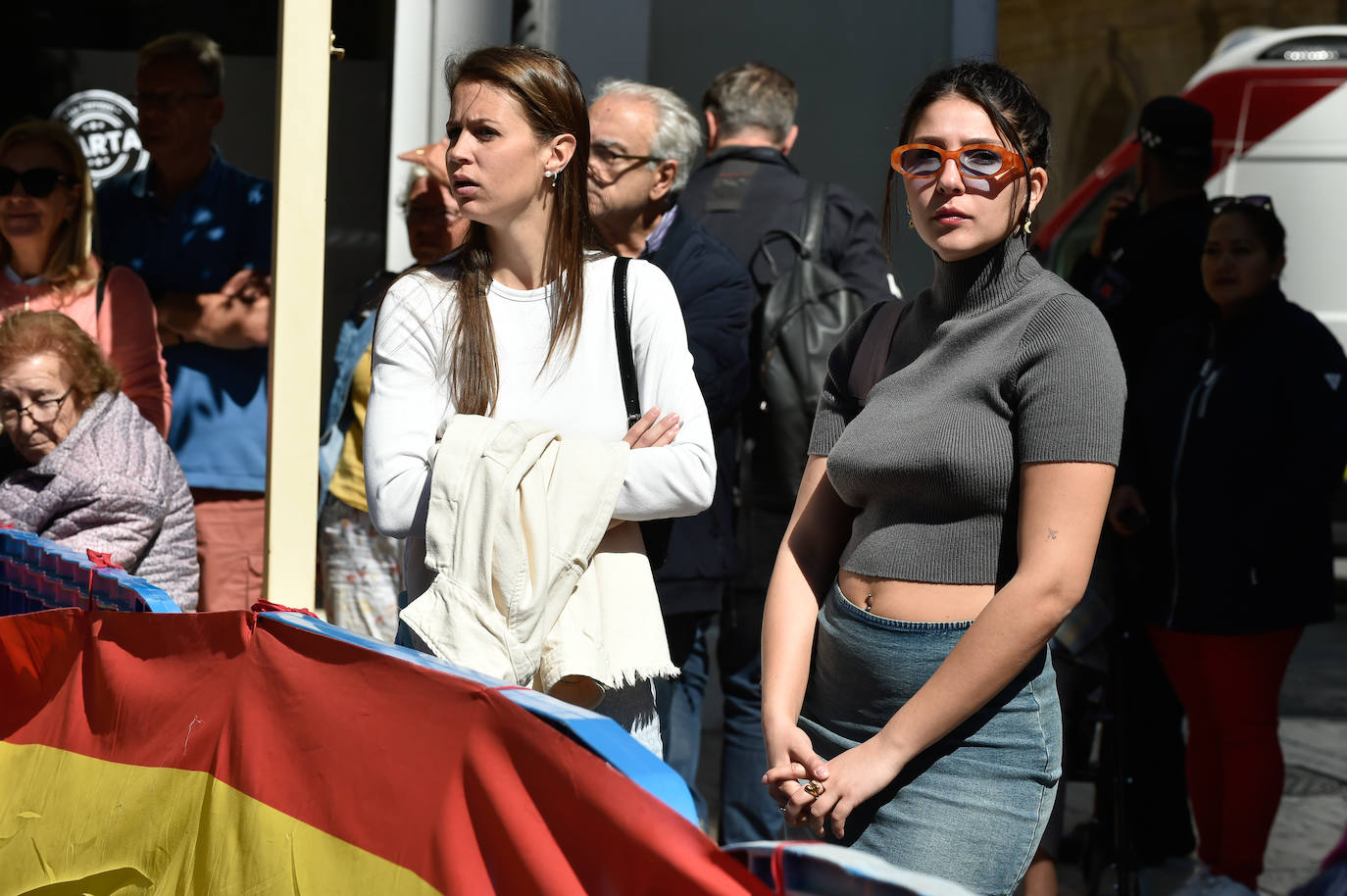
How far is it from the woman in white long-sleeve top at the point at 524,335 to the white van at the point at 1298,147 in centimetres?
712

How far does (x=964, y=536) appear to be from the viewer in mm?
2258

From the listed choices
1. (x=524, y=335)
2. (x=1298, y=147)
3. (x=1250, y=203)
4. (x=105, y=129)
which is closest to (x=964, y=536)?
(x=524, y=335)

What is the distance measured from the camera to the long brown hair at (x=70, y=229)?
4359mm

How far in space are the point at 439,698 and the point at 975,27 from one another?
19.7 ft

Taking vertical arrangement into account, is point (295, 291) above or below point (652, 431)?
above

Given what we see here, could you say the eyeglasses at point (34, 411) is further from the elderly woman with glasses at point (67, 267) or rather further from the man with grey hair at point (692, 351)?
the man with grey hair at point (692, 351)

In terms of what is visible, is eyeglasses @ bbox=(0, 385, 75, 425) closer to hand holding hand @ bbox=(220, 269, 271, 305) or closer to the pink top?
the pink top

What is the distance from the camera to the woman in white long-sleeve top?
264 cm

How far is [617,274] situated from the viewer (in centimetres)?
279

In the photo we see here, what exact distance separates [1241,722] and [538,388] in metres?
2.52

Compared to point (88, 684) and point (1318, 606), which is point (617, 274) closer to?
point (88, 684)

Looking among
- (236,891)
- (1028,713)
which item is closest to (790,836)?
(1028,713)

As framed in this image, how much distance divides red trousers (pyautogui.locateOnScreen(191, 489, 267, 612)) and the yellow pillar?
4.77 ft

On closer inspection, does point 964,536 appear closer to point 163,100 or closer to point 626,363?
point 626,363
